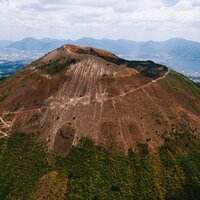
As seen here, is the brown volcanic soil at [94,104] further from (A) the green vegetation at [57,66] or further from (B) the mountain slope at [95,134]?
(B) the mountain slope at [95,134]

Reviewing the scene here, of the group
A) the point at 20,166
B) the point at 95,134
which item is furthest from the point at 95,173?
the point at 20,166

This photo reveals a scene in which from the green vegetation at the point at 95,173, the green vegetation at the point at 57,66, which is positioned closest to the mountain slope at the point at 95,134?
the green vegetation at the point at 95,173

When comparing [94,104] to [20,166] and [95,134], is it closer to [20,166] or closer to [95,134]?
[95,134]

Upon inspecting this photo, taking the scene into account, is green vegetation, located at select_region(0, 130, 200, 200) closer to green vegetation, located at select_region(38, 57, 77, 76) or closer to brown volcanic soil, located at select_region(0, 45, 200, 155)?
brown volcanic soil, located at select_region(0, 45, 200, 155)

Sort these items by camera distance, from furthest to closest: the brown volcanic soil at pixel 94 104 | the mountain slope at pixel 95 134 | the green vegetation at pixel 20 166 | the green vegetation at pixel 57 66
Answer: the green vegetation at pixel 57 66 → the brown volcanic soil at pixel 94 104 → the mountain slope at pixel 95 134 → the green vegetation at pixel 20 166

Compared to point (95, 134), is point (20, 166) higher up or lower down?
lower down

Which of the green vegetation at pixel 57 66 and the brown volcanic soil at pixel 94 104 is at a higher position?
the green vegetation at pixel 57 66

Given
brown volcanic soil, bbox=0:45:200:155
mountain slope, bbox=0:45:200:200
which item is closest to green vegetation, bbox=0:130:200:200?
mountain slope, bbox=0:45:200:200
